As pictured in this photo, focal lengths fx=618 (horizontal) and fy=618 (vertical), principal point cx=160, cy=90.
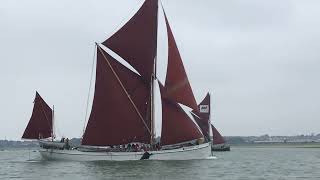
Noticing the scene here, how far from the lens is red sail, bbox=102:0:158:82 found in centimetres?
6291

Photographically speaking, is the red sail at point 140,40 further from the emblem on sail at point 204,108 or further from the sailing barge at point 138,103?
the emblem on sail at point 204,108

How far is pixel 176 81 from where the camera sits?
199 ft

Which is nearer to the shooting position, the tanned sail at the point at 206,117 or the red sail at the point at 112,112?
the red sail at the point at 112,112

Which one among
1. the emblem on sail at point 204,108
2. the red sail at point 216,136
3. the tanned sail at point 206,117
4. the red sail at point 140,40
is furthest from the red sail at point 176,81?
the red sail at point 216,136

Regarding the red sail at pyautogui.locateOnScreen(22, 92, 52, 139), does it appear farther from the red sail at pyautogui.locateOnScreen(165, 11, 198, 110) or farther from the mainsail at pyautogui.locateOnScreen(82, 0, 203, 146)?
the red sail at pyautogui.locateOnScreen(165, 11, 198, 110)

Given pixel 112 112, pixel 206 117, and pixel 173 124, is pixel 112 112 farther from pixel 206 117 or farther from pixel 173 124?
pixel 206 117

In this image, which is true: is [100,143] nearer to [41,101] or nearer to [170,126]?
[170,126]

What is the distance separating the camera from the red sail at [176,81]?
6044 centimetres

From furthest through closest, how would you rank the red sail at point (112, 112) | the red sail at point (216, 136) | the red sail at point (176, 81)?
the red sail at point (216, 136) < the red sail at point (112, 112) < the red sail at point (176, 81)

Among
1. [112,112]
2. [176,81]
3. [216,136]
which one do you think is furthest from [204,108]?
[176,81]

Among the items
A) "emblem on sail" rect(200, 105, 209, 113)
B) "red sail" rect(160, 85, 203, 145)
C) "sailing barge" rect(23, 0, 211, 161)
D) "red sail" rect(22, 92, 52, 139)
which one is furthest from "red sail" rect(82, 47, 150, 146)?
"emblem on sail" rect(200, 105, 209, 113)

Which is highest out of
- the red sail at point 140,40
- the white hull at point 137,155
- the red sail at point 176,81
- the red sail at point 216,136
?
the red sail at point 140,40

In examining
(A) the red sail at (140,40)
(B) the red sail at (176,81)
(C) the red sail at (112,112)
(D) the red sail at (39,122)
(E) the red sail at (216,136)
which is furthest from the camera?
(E) the red sail at (216,136)

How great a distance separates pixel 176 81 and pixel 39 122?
21.8 metres
